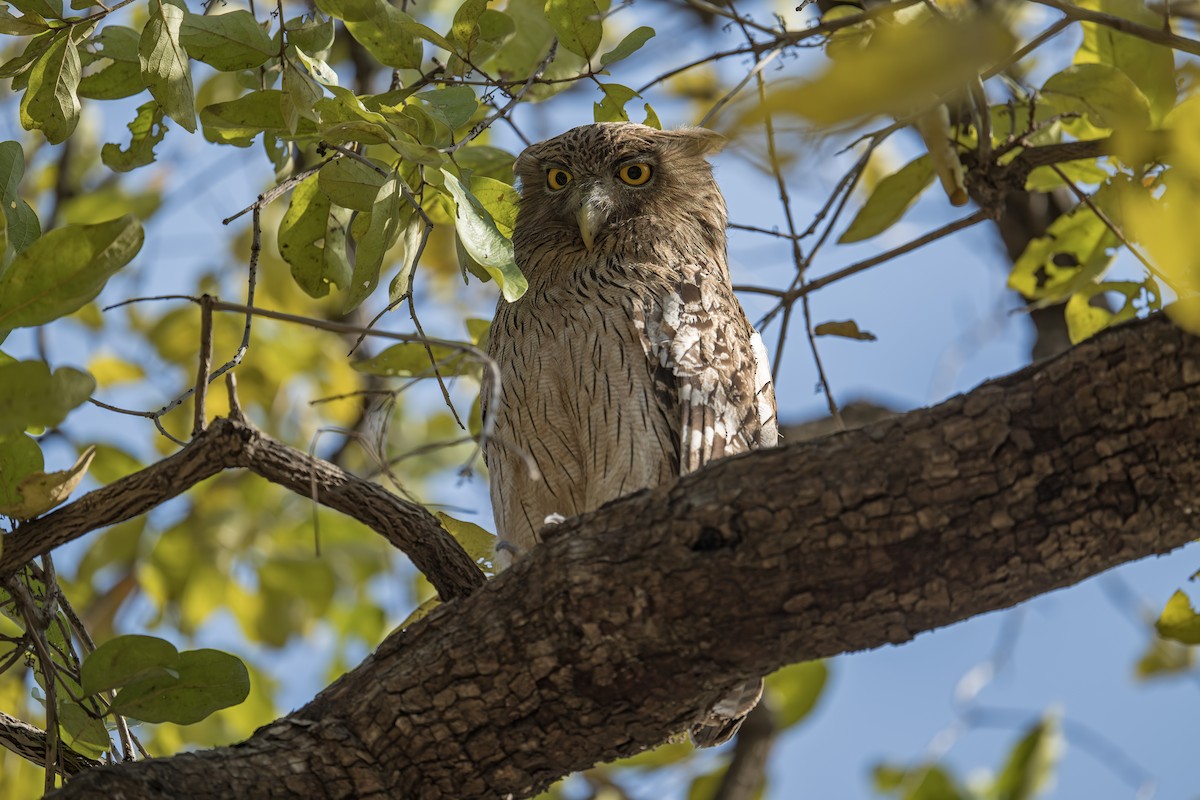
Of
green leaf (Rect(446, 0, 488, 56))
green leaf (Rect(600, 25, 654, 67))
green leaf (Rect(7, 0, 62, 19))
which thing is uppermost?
green leaf (Rect(7, 0, 62, 19))

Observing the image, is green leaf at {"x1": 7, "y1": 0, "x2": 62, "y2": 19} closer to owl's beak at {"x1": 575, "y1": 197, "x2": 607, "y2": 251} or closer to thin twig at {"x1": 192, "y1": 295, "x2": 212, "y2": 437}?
thin twig at {"x1": 192, "y1": 295, "x2": 212, "y2": 437}

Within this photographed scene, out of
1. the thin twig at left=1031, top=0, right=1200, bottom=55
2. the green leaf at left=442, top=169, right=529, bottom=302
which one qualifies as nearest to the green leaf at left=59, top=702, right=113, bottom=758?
the green leaf at left=442, top=169, right=529, bottom=302

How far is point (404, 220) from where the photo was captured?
2.16m

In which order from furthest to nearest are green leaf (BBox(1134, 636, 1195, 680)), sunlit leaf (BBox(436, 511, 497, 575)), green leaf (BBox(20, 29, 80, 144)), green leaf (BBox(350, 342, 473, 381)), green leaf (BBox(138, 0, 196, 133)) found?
green leaf (BBox(1134, 636, 1195, 680)) < green leaf (BBox(350, 342, 473, 381)) < sunlit leaf (BBox(436, 511, 497, 575)) < green leaf (BBox(20, 29, 80, 144)) < green leaf (BBox(138, 0, 196, 133))

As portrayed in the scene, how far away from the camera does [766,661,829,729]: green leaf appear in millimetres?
3799

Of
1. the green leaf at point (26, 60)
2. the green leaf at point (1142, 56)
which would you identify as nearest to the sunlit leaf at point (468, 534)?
the green leaf at point (26, 60)

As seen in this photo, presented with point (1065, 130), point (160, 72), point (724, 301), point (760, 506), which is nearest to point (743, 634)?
point (760, 506)

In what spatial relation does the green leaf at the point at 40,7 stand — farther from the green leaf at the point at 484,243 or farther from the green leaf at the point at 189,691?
the green leaf at the point at 189,691

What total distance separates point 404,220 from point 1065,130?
1.90 metres

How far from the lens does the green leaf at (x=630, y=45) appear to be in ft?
7.79

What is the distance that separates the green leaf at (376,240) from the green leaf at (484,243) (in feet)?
0.34

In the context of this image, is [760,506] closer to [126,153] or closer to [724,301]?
[724,301]

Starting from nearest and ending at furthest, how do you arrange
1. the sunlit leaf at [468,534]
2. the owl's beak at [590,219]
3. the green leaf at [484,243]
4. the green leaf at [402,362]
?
the green leaf at [484,243] → the sunlit leaf at [468,534] → the green leaf at [402,362] → the owl's beak at [590,219]

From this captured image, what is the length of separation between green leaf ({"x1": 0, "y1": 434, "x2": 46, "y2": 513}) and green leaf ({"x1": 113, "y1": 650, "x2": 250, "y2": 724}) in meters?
0.40
